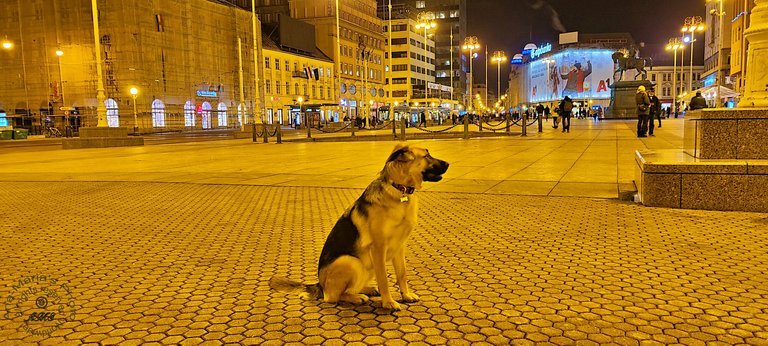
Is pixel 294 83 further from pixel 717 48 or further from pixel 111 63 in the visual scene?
pixel 717 48

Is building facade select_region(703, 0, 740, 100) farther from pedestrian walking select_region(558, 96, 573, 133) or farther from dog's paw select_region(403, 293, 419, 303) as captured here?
dog's paw select_region(403, 293, 419, 303)

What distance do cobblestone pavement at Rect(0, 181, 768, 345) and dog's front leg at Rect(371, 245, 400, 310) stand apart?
7cm

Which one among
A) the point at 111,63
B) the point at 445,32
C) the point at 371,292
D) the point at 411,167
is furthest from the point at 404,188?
the point at 445,32

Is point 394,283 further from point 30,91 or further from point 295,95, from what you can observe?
point 295,95

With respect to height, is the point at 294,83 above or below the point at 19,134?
above

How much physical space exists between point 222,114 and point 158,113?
10617 millimetres

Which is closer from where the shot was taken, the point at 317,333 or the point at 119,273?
the point at 317,333

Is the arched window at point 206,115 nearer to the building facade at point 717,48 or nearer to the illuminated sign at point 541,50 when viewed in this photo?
the building facade at point 717,48

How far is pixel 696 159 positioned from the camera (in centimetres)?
758

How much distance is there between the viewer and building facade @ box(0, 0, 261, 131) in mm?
52906

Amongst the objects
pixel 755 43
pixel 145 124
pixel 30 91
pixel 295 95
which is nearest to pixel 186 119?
pixel 145 124

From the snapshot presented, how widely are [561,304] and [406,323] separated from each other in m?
1.09

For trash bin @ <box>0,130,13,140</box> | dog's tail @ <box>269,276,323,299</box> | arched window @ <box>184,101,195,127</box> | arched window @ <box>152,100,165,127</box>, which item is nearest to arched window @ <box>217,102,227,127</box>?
arched window @ <box>184,101,195,127</box>

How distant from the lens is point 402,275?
3861 mm
